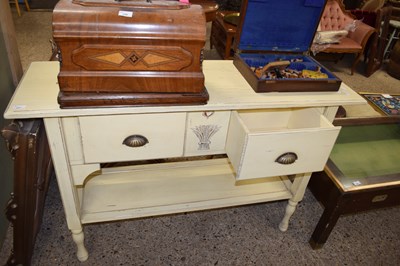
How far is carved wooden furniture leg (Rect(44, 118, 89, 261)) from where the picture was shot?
1028mm

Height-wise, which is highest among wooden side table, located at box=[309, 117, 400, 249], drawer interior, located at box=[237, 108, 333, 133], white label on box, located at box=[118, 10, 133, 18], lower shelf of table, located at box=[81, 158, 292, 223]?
white label on box, located at box=[118, 10, 133, 18]

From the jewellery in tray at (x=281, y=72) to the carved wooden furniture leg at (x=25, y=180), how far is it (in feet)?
3.01

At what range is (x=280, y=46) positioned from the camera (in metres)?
1.43

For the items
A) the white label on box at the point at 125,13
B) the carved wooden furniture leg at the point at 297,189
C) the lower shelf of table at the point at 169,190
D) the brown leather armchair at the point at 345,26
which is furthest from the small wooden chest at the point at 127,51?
the brown leather armchair at the point at 345,26

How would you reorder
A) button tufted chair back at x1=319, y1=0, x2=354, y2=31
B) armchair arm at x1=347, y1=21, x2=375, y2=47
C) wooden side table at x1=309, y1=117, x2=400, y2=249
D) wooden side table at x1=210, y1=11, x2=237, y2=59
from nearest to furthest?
wooden side table at x1=309, y1=117, x2=400, y2=249
wooden side table at x1=210, y1=11, x2=237, y2=59
armchair arm at x1=347, y1=21, x2=375, y2=47
button tufted chair back at x1=319, y1=0, x2=354, y2=31

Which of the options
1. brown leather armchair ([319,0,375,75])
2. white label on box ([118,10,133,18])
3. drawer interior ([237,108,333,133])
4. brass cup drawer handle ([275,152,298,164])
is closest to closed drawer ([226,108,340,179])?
brass cup drawer handle ([275,152,298,164])

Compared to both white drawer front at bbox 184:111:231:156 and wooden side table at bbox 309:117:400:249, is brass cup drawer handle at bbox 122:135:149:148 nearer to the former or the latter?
white drawer front at bbox 184:111:231:156

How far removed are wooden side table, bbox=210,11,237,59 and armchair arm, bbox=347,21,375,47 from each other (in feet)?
5.13

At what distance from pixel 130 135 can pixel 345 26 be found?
3.66 metres

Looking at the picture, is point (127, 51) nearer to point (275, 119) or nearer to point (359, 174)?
point (275, 119)

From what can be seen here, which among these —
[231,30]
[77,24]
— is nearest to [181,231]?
[77,24]

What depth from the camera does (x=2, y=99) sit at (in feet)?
4.34

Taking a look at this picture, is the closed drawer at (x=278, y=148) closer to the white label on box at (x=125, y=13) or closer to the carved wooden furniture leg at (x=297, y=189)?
the carved wooden furniture leg at (x=297, y=189)

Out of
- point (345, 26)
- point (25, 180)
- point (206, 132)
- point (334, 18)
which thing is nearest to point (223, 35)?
point (334, 18)
